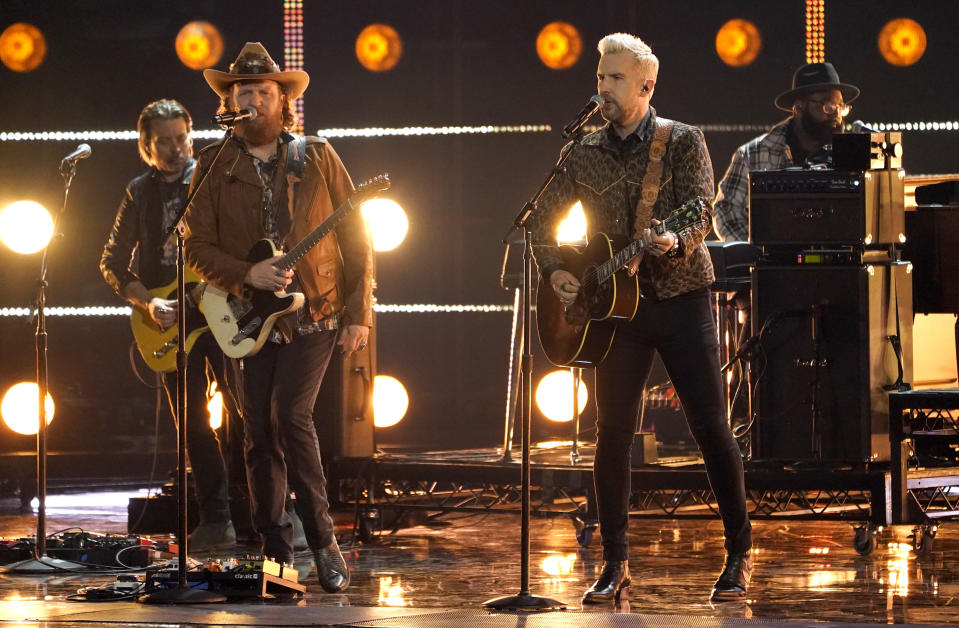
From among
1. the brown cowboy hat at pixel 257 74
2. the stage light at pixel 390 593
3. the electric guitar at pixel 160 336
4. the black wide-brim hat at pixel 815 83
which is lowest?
the stage light at pixel 390 593

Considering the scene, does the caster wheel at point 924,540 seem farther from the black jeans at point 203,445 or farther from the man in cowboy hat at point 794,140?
the black jeans at point 203,445

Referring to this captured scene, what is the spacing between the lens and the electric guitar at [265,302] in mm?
5055

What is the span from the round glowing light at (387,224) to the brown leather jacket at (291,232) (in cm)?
430

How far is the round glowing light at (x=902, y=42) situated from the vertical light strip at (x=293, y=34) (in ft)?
12.0

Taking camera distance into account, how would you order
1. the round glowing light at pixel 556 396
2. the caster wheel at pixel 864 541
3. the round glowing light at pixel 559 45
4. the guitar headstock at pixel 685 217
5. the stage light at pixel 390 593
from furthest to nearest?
the round glowing light at pixel 559 45, the round glowing light at pixel 556 396, the caster wheel at pixel 864 541, the stage light at pixel 390 593, the guitar headstock at pixel 685 217

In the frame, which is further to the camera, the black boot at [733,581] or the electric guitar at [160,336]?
the electric guitar at [160,336]

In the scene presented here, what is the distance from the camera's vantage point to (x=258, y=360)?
5.12m

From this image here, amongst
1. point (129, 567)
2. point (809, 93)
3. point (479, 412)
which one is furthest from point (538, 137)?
point (129, 567)

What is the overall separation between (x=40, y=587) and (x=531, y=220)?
7.27ft

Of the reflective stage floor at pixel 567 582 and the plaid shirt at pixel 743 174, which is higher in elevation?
the plaid shirt at pixel 743 174

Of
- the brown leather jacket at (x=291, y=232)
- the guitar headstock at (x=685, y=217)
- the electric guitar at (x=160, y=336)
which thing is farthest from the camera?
the electric guitar at (x=160, y=336)

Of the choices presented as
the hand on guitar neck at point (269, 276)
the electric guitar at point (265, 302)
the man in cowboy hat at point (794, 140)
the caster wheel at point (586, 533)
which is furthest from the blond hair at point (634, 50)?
the man in cowboy hat at point (794, 140)

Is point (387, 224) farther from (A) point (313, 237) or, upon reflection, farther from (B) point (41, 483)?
(A) point (313, 237)

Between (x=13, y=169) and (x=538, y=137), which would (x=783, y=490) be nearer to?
(x=538, y=137)
